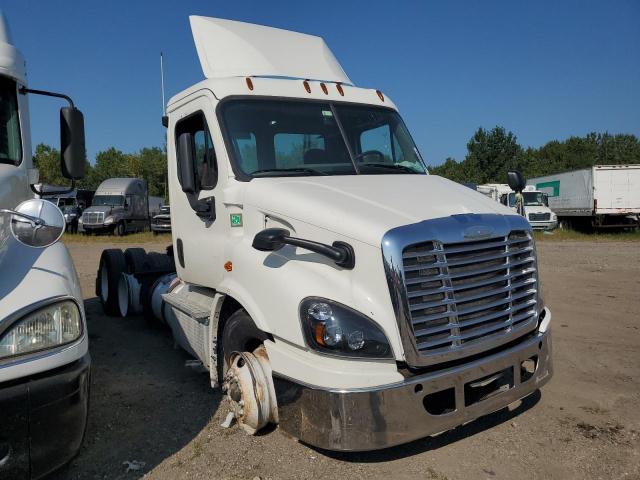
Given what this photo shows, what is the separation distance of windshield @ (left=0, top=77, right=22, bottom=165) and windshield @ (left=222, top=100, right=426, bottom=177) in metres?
1.63

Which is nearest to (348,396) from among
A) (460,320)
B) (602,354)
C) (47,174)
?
(460,320)

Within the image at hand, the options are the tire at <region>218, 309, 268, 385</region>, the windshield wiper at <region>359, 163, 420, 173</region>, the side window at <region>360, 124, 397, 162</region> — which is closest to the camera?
the tire at <region>218, 309, 268, 385</region>

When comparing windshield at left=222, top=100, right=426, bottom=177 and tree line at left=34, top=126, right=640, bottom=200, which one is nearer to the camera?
windshield at left=222, top=100, right=426, bottom=177

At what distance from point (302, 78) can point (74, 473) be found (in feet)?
12.4

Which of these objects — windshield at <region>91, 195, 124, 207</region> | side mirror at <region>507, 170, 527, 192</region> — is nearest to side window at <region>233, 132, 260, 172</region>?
side mirror at <region>507, 170, 527, 192</region>

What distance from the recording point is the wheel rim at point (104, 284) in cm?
761

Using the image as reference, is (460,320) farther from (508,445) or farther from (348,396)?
(508,445)

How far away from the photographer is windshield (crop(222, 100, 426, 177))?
13.6ft

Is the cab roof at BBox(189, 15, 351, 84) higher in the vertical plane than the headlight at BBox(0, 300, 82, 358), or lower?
higher

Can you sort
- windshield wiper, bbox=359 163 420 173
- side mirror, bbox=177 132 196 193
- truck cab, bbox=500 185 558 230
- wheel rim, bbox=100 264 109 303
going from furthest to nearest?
truck cab, bbox=500 185 558 230
wheel rim, bbox=100 264 109 303
windshield wiper, bbox=359 163 420 173
side mirror, bbox=177 132 196 193

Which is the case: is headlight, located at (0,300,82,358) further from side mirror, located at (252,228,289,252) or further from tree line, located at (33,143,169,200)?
tree line, located at (33,143,169,200)

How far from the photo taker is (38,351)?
101 inches

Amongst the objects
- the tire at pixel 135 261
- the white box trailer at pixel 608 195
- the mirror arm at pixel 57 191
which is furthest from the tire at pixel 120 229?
the mirror arm at pixel 57 191

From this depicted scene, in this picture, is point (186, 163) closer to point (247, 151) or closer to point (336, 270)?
point (247, 151)
